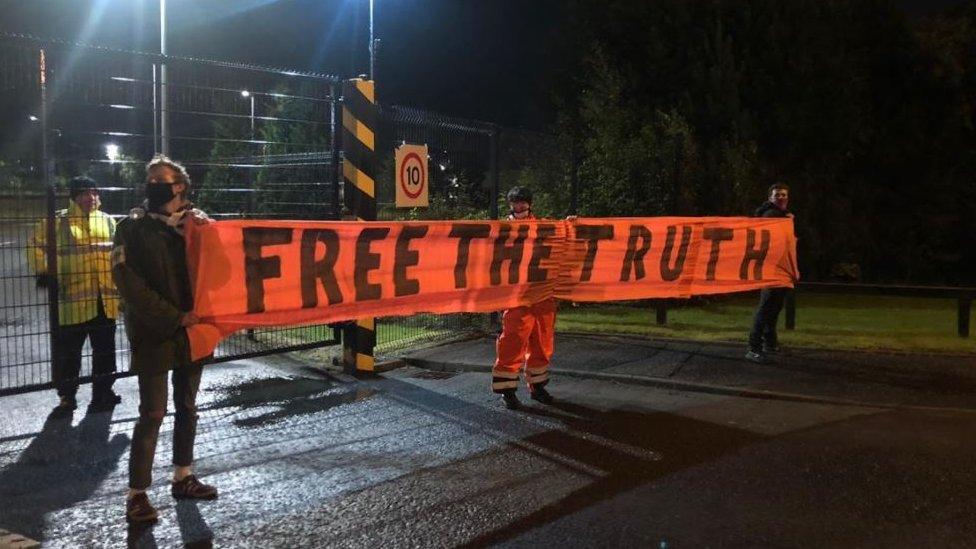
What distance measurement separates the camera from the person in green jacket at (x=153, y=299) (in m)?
4.81

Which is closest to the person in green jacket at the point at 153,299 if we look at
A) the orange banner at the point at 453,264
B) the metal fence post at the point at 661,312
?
the orange banner at the point at 453,264

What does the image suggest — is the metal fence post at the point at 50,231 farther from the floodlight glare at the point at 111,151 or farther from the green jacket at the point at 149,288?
the green jacket at the point at 149,288

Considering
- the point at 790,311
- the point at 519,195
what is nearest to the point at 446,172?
the point at 519,195

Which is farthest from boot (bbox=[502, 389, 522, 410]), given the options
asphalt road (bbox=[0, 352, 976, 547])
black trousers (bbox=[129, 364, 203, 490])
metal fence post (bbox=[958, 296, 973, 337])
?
metal fence post (bbox=[958, 296, 973, 337])

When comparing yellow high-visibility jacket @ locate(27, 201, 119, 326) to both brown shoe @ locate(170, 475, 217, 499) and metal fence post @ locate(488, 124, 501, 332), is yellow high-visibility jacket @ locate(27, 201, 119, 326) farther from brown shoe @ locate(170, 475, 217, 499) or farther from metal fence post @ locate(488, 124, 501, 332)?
metal fence post @ locate(488, 124, 501, 332)

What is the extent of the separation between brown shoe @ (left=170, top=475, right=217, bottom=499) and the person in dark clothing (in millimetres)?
6030

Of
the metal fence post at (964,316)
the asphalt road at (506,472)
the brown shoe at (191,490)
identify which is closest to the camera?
the asphalt road at (506,472)

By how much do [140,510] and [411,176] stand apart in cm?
539

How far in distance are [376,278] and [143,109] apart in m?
2.50

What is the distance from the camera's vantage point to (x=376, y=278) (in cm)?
689

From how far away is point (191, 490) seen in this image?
Result: 17.0ft

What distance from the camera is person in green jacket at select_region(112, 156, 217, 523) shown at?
4.81m

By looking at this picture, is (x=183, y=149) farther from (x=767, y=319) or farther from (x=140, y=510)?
(x=767, y=319)

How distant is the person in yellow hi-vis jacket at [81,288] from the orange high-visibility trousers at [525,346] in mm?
3209
